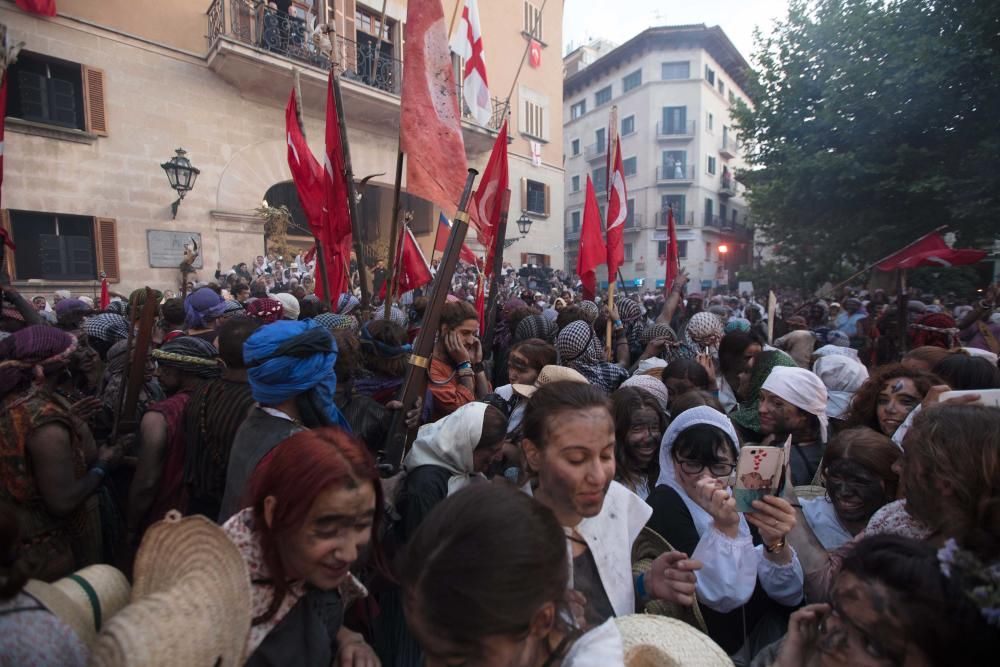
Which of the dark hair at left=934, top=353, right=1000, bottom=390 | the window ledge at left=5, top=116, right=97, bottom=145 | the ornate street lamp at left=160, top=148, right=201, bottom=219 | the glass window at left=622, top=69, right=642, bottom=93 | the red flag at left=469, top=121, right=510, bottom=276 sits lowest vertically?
the dark hair at left=934, top=353, right=1000, bottom=390

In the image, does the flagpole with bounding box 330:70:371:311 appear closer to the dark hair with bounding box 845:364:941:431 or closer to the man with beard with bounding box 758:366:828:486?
the man with beard with bounding box 758:366:828:486

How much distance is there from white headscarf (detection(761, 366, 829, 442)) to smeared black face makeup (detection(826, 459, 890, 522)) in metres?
0.77

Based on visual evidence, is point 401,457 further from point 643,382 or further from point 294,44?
point 294,44

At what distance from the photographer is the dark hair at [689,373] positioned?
145 inches

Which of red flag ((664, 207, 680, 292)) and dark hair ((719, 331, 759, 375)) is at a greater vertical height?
red flag ((664, 207, 680, 292))

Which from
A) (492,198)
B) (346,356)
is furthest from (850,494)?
(492,198)

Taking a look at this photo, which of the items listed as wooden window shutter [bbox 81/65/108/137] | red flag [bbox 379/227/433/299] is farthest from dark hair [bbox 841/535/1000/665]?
wooden window shutter [bbox 81/65/108/137]

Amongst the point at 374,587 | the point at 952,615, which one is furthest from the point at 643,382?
the point at 952,615

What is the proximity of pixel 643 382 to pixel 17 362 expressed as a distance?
3.25 meters

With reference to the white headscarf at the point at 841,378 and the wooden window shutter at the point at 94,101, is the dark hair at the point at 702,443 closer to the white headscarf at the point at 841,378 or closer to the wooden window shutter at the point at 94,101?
the white headscarf at the point at 841,378

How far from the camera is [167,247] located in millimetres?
12266

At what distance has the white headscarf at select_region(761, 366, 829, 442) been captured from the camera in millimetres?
2766

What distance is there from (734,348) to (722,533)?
280cm

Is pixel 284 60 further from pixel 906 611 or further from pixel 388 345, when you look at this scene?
pixel 906 611
